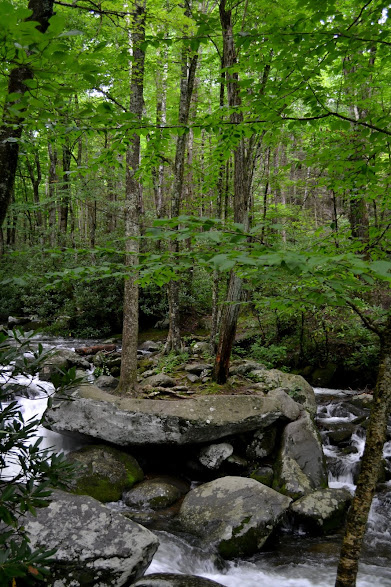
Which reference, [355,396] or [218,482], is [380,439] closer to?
[218,482]

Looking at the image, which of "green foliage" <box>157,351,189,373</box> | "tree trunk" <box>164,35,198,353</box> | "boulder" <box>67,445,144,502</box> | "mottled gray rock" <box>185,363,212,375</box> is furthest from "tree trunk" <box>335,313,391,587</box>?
"tree trunk" <box>164,35,198,353</box>

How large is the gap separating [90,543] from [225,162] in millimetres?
6309

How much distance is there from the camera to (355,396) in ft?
29.7

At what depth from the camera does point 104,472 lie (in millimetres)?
5875

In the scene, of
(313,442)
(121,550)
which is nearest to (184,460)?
(313,442)

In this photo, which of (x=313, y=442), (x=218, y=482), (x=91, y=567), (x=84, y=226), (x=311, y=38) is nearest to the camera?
(x=311, y=38)

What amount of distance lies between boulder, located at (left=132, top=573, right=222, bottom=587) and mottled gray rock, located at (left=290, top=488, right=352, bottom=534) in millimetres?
1967

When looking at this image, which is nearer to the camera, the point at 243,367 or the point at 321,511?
the point at 321,511

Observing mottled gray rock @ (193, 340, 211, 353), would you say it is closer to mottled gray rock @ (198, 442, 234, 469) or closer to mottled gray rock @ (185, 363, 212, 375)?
mottled gray rock @ (185, 363, 212, 375)

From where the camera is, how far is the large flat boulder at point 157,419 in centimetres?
616

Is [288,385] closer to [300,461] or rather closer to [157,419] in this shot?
[300,461]

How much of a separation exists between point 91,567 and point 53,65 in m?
4.32

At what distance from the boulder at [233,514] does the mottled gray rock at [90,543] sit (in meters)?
1.26

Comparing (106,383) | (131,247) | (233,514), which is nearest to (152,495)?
(233,514)
